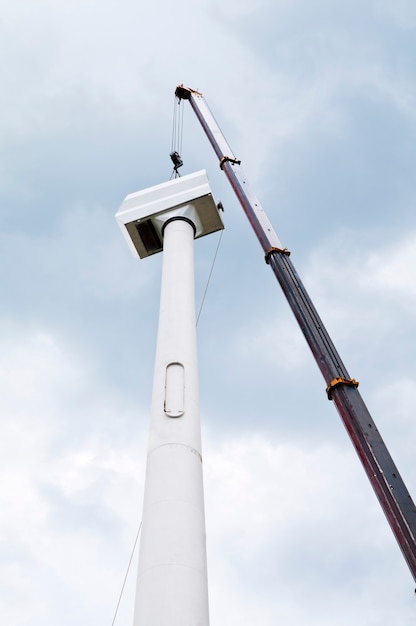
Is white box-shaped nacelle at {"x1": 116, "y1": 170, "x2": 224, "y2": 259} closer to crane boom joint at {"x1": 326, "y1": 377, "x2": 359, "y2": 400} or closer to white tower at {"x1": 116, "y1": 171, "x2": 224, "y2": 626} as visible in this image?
white tower at {"x1": 116, "y1": 171, "x2": 224, "y2": 626}

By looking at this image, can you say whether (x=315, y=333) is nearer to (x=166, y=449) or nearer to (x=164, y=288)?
(x=164, y=288)

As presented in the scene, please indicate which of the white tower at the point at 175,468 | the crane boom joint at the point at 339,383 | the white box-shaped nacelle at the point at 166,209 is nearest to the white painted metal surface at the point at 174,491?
the white tower at the point at 175,468

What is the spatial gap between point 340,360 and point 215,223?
753cm

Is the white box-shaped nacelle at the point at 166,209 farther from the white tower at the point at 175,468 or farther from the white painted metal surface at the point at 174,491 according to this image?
the white painted metal surface at the point at 174,491

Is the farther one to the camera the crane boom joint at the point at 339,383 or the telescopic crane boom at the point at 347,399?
the crane boom joint at the point at 339,383

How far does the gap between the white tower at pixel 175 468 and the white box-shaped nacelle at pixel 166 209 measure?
13 cm

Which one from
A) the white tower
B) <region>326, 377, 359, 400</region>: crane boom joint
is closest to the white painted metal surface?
the white tower

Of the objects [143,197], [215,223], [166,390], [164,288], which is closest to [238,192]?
[215,223]

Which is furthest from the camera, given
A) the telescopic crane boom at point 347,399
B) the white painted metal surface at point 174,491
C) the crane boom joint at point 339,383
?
the crane boom joint at point 339,383

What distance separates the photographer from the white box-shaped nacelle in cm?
1752

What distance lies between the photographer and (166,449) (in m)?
10.3

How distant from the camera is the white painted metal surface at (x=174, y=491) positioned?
26.6ft

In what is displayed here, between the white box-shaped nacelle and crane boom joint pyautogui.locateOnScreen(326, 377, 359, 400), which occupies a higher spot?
the white box-shaped nacelle

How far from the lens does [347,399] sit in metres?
11.7
